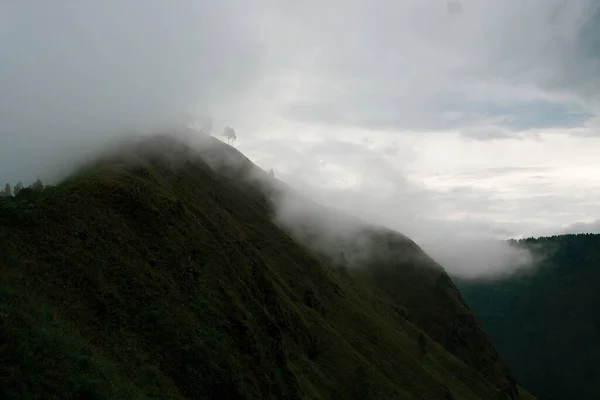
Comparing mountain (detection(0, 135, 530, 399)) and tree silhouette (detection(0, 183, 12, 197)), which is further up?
tree silhouette (detection(0, 183, 12, 197))

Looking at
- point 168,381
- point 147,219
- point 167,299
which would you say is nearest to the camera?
point 168,381

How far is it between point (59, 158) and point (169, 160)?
65.5 feet

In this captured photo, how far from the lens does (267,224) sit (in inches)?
4407

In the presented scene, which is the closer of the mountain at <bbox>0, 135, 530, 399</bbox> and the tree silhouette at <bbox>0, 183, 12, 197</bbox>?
the mountain at <bbox>0, 135, 530, 399</bbox>

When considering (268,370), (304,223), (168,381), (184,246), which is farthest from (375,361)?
(304,223)

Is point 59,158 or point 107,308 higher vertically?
point 59,158

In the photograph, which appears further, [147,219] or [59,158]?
[59,158]

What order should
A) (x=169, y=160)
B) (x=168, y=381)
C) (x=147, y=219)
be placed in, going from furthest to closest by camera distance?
(x=169, y=160), (x=147, y=219), (x=168, y=381)

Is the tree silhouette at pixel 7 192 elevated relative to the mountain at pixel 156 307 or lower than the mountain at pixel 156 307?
elevated

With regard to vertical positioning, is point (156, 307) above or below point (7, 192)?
below

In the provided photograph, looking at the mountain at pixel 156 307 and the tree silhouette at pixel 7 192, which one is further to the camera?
the tree silhouette at pixel 7 192

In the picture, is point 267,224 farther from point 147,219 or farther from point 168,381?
point 168,381

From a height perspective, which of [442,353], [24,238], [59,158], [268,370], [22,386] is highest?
[59,158]

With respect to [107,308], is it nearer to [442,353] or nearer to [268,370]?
[268,370]
